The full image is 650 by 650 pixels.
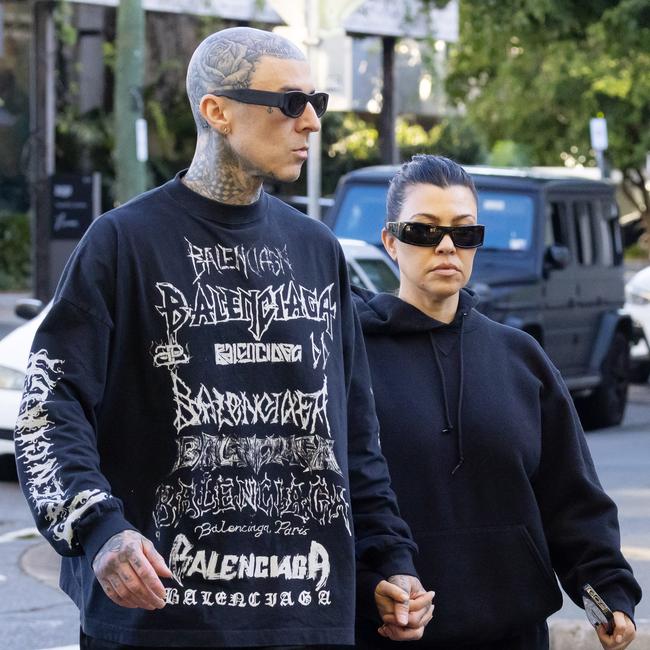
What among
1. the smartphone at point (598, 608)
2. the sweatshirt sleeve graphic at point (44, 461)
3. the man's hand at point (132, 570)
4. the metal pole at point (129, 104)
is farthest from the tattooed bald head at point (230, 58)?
the metal pole at point (129, 104)

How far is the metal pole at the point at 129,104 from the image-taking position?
14.4 metres

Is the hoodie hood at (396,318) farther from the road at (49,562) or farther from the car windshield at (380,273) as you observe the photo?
the car windshield at (380,273)

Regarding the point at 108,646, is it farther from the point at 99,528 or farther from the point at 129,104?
the point at 129,104

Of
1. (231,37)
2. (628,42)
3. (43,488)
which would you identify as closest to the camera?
(43,488)

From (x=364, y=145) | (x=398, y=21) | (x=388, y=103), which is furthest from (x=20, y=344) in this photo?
(x=364, y=145)

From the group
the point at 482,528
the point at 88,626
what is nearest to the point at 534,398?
the point at 482,528

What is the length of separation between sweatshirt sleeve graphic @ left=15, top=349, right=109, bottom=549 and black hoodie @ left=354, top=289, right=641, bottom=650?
76 centimetres

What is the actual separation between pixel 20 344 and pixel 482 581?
753cm

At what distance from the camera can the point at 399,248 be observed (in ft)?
12.2

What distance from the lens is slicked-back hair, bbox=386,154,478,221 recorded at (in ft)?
12.1

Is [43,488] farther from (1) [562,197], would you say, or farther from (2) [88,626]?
(1) [562,197]

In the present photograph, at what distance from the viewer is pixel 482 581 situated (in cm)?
351

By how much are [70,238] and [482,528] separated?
17.9m

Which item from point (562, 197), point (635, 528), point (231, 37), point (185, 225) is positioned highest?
point (231, 37)
